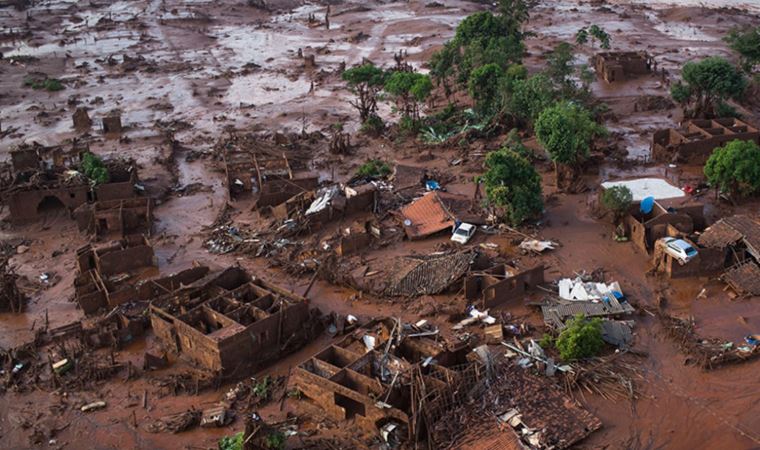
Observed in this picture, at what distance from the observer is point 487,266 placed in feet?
84.3

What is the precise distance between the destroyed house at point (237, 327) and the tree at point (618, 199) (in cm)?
1181

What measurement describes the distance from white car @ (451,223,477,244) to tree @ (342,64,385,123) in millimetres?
15050

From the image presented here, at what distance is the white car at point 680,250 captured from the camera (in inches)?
974

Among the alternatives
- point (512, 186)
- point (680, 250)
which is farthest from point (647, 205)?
point (512, 186)

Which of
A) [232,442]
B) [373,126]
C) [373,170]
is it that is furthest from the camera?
[373,126]

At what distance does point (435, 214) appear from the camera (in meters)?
29.5

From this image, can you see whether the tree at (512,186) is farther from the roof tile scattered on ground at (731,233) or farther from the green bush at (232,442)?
the green bush at (232,442)

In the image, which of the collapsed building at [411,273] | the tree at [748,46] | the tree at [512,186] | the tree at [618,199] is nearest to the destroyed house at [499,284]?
the collapsed building at [411,273]

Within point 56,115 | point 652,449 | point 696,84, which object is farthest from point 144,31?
point 652,449

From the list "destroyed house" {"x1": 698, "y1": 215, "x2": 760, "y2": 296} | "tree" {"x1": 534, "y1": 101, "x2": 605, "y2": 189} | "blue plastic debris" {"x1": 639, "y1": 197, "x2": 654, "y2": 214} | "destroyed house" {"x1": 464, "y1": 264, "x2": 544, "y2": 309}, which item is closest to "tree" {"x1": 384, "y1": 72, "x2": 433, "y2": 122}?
"tree" {"x1": 534, "y1": 101, "x2": 605, "y2": 189}

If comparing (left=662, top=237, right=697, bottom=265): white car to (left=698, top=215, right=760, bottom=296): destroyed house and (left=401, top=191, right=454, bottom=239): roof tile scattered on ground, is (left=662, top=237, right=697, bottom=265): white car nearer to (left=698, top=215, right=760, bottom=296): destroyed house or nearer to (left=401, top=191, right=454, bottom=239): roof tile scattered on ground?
(left=698, top=215, right=760, bottom=296): destroyed house

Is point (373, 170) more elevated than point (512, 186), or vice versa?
point (512, 186)

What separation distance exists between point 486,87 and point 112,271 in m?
21.9

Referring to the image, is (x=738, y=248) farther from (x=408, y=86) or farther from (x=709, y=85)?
(x=408, y=86)
